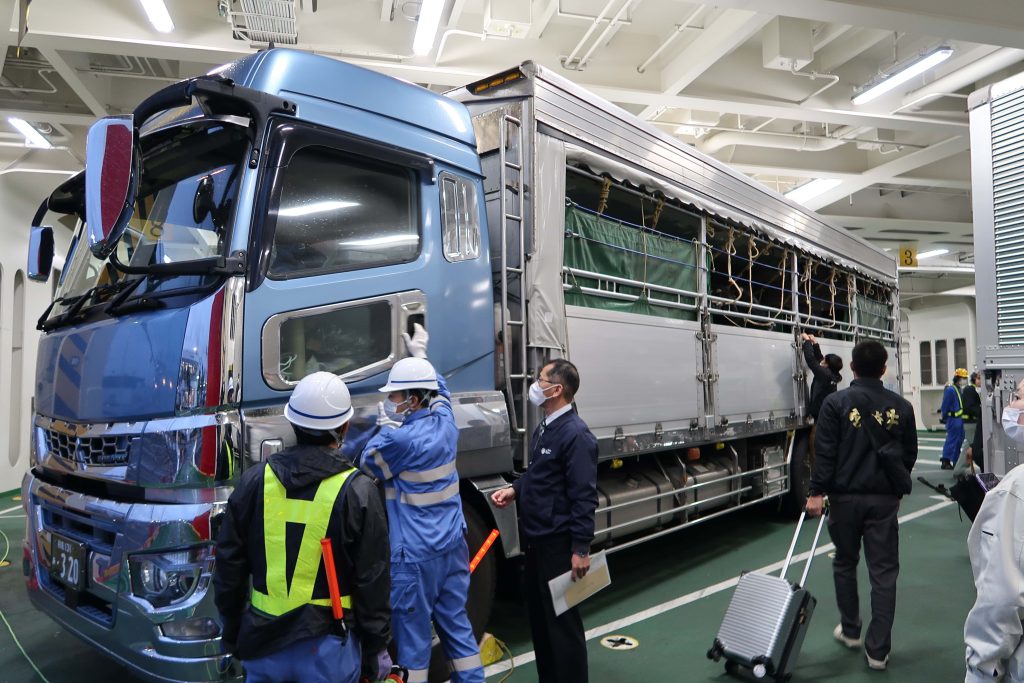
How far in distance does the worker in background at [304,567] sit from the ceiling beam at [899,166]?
10.7m

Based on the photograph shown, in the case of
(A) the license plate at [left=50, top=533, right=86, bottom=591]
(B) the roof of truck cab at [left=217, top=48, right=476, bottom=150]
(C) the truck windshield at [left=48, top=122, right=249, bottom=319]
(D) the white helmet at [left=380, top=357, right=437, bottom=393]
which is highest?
(B) the roof of truck cab at [left=217, top=48, right=476, bottom=150]

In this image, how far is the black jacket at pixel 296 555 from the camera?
2.10 meters

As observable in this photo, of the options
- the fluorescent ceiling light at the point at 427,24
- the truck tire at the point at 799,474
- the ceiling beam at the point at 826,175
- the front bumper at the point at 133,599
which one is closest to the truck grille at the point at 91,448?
the front bumper at the point at 133,599

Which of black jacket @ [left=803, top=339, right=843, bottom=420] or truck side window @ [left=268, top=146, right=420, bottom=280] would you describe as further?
black jacket @ [left=803, top=339, right=843, bottom=420]

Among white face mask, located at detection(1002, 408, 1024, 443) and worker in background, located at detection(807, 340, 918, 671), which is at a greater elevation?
white face mask, located at detection(1002, 408, 1024, 443)

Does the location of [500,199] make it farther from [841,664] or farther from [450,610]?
[841,664]

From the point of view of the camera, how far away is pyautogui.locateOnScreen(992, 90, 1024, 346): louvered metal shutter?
3475mm

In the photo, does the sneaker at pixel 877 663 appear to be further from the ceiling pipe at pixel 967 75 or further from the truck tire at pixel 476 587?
the ceiling pipe at pixel 967 75

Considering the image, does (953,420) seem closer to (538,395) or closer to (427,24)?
(427,24)

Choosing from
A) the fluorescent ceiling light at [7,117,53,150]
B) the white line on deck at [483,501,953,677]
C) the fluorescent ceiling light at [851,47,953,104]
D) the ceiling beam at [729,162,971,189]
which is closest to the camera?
the white line on deck at [483,501,953,677]

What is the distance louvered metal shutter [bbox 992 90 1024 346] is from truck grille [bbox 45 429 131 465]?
4.03 m

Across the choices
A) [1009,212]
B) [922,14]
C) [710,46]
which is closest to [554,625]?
[1009,212]

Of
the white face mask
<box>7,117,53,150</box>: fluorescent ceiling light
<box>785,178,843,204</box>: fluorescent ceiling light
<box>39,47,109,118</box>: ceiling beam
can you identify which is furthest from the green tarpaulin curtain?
<box>785,178,843,204</box>: fluorescent ceiling light

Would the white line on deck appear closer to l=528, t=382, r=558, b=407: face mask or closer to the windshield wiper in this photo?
l=528, t=382, r=558, b=407: face mask
